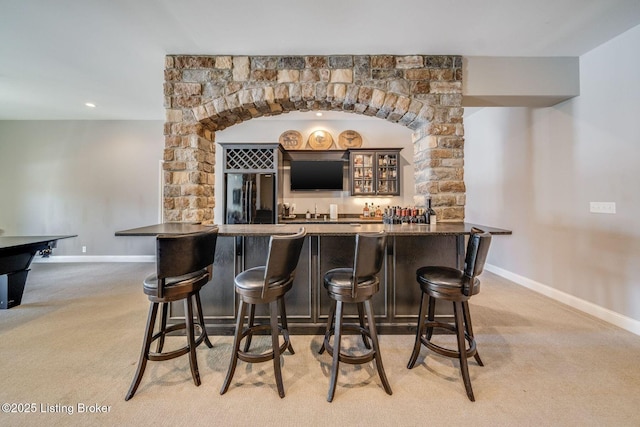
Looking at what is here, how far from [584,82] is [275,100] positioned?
3.47m

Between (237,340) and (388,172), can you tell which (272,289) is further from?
(388,172)

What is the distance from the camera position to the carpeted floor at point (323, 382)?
1518 mm

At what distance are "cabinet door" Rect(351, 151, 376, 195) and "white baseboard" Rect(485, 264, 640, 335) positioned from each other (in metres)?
2.69

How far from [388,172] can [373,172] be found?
30 cm

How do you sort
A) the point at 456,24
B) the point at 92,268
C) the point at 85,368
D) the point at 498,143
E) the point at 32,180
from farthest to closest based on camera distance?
the point at 32,180, the point at 92,268, the point at 498,143, the point at 456,24, the point at 85,368

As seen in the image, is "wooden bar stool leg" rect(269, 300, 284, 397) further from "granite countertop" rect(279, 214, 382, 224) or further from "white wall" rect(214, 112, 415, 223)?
"white wall" rect(214, 112, 415, 223)

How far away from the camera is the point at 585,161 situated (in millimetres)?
2854

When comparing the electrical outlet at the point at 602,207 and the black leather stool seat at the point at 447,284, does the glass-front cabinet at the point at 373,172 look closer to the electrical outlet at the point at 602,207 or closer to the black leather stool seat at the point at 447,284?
the electrical outlet at the point at 602,207

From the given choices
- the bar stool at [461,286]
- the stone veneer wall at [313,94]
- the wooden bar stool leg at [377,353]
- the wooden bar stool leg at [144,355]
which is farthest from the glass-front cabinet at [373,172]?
the wooden bar stool leg at [144,355]

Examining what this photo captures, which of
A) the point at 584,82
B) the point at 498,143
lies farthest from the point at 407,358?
the point at 498,143

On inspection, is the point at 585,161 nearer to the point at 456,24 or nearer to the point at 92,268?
the point at 456,24

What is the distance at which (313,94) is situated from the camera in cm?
280

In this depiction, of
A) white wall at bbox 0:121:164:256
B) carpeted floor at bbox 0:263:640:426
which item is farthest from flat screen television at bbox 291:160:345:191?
carpeted floor at bbox 0:263:640:426

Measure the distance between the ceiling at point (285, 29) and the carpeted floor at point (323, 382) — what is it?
2895 millimetres
